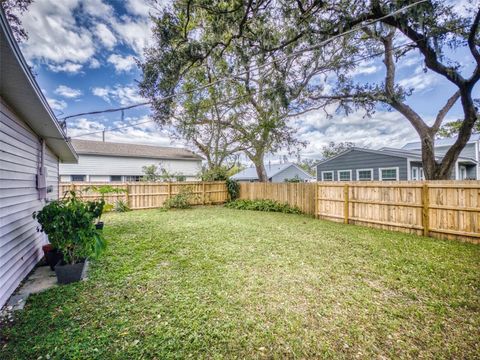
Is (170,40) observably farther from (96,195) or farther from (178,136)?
(96,195)

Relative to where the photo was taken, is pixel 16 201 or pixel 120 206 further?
pixel 120 206

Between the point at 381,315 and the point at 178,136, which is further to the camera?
the point at 178,136

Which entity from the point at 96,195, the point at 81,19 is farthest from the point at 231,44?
the point at 96,195

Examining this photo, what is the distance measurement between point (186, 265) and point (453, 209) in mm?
6016

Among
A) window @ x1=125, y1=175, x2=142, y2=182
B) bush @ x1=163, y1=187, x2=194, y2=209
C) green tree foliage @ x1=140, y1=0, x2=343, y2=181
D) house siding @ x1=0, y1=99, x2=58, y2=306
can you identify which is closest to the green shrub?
bush @ x1=163, y1=187, x2=194, y2=209

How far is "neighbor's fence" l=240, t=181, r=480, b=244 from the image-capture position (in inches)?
193

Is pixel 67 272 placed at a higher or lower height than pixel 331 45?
lower

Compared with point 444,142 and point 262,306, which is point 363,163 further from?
point 262,306

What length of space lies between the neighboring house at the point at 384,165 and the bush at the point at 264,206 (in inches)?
260

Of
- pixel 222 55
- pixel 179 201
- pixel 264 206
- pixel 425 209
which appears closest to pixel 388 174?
pixel 264 206

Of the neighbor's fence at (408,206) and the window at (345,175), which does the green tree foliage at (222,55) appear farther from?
the window at (345,175)

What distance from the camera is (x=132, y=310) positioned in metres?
2.45

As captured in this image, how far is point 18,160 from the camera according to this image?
326 centimetres

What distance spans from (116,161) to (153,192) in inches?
280
